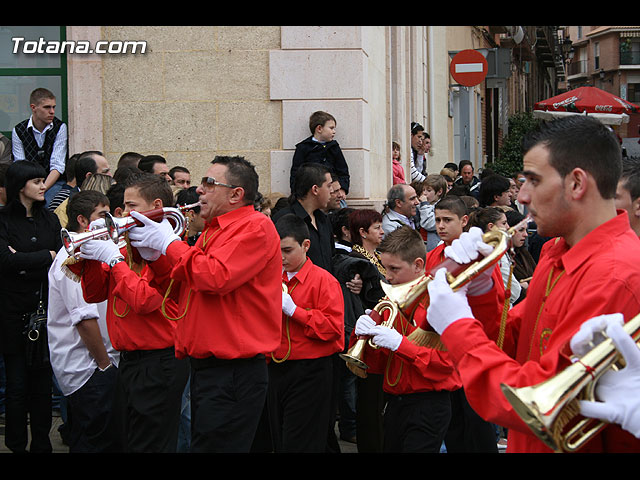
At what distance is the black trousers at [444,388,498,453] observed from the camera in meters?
5.16

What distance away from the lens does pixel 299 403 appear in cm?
546

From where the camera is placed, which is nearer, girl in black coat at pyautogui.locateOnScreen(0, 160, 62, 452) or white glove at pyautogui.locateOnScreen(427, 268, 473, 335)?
white glove at pyautogui.locateOnScreen(427, 268, 473, 335)

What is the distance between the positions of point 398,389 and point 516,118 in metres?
22.0

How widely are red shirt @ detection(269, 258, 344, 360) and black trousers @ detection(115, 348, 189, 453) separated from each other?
74 centimetres

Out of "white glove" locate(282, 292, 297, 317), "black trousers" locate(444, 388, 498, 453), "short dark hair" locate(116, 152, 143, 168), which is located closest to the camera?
"black trousers" locate(444, 388, 498, 453)

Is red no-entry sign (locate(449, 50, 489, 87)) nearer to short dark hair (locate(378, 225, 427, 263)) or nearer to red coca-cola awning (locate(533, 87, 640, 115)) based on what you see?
red coca-cola awning (locate(533, 87, 640, 115))

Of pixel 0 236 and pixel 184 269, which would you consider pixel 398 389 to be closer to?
pixel 184 269

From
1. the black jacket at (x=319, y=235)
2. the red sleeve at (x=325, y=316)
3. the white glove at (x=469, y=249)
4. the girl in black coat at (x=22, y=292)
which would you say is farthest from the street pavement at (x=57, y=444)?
the white glove at (x=469, y=249)

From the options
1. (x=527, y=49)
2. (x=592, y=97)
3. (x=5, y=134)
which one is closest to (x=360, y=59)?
(x=5, y=134)

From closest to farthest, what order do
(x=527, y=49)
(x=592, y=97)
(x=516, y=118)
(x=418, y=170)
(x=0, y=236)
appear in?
(x=0, y=236) < (x=418, y=170) < (x=592, y=97) < (x=516, y=118) < (x=527, y=49)

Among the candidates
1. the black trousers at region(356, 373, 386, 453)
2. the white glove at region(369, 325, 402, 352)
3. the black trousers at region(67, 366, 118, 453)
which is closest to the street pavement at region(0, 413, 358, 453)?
the black trousers at region(356, 373, 386, 453)

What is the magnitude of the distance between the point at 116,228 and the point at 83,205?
1.04m

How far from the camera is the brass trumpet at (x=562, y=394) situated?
2.21 m

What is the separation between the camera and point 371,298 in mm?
6387
